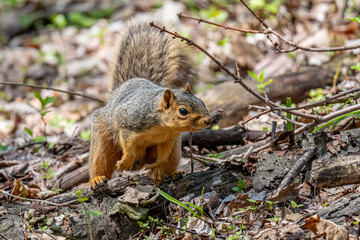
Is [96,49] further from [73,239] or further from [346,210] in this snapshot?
[346,210]

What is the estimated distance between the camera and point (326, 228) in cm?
229

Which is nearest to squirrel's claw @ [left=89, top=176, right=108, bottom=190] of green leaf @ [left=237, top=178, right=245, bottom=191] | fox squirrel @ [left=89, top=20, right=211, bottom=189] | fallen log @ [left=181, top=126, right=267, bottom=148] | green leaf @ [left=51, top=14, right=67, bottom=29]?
fox squirrel @ [left=89, top=20, right=211, bottom=189]

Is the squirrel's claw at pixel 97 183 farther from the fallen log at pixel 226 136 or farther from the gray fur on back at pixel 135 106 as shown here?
the fallen log at pixel 226 136

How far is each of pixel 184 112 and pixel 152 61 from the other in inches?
52.8

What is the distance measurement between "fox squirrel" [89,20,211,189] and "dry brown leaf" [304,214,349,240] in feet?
3.27

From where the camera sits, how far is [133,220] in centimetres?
295

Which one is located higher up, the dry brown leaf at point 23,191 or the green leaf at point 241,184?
the green leaf at point 241,184

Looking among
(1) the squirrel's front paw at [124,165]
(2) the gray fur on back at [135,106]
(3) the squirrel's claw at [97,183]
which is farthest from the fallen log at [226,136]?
(3) the squirrel's claw at [97,183]

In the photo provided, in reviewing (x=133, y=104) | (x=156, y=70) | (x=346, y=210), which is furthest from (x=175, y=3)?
(x=346, y=210)

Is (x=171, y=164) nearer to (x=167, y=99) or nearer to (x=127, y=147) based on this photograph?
(x=127, y=147)

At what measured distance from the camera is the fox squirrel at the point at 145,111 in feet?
10.4

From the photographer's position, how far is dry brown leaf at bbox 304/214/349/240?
2215 mm

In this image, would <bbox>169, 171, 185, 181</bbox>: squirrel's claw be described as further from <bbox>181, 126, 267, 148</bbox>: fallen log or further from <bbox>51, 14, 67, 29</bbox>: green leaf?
<bbox>51, 14, 67, 29</bbox>: green leaf

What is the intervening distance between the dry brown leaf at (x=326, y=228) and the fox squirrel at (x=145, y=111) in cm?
100
